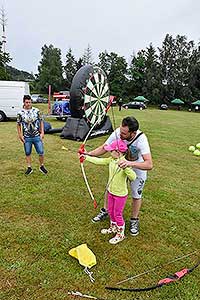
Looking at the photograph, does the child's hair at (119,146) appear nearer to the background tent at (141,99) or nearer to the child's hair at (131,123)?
the child's hair at (131,123)

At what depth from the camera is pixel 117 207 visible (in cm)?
305

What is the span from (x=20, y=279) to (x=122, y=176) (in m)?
1.34

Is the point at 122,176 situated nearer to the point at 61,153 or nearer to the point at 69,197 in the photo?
the point at 69,197

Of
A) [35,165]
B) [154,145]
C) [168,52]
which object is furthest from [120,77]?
[35,165]

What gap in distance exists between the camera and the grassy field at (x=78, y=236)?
2.47 meters

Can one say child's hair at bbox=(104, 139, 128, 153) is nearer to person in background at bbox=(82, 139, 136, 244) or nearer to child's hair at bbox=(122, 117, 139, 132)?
person in background at bbox=(82, 139, 136, 244)

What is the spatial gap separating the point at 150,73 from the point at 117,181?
164ft

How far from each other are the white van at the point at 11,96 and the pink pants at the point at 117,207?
36.7 ft

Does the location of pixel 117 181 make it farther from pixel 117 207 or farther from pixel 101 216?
pixel 101 216

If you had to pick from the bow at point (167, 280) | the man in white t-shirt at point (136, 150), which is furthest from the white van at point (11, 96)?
the bow at point (167, 280)

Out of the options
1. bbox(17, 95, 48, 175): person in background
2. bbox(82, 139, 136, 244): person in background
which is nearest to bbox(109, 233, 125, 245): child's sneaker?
bbox(82, 139, 136, 244): person in background

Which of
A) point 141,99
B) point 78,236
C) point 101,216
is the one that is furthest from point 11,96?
point 141,99

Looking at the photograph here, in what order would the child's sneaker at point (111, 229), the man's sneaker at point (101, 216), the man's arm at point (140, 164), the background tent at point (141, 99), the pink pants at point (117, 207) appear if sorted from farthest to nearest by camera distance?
the background tent at point (141, 99), the man's sneaker at point (101, 216), the child's sneaker at point (111, 229), the pink pants at point (117, 207), the man's arm at point (140, 164)

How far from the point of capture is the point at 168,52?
53719mm
